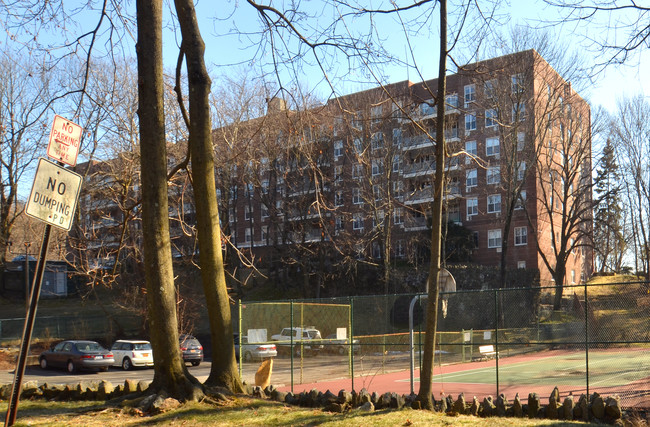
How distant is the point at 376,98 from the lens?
1428 inches

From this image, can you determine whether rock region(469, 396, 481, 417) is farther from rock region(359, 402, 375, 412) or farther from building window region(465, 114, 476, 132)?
building window region(465, 114, 476, 132)

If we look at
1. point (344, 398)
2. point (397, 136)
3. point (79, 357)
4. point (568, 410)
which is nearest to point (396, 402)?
point (344, 398)

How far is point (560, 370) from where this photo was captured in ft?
74.1

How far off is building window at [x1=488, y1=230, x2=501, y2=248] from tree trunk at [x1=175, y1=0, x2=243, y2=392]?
44.0 m

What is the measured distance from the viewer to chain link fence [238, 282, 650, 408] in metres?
17.6

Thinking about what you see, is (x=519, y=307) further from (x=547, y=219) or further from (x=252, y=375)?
(x=252, y=375)

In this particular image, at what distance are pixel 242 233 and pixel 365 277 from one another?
1923cm

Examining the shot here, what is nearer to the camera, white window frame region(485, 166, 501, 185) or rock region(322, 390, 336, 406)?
rock region(322, 390, 336, 406)

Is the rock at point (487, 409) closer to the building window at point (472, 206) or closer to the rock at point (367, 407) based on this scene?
the rock at point (367, 407)

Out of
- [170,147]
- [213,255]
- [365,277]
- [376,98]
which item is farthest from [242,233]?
[213,255]

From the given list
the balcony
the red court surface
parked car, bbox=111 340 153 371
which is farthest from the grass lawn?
the balcony

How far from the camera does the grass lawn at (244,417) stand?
8.22 m

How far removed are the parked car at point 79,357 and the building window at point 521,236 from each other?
34.1 meters

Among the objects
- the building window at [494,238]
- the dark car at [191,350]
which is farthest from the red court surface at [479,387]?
the building window at [494,238]
